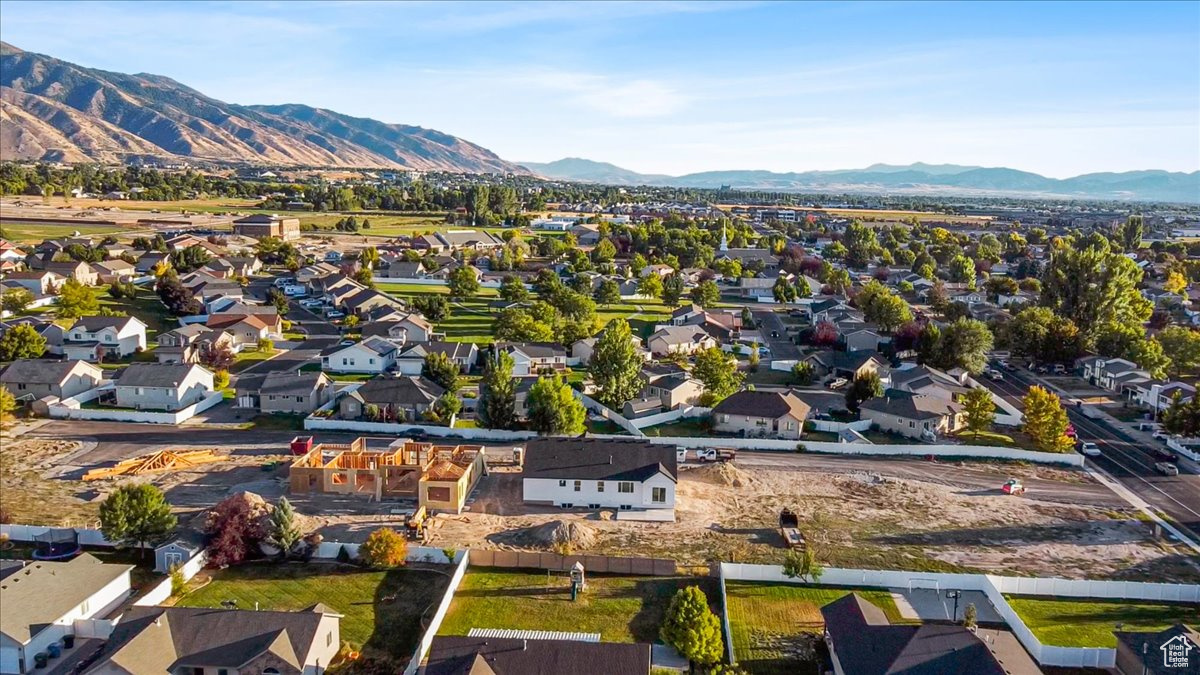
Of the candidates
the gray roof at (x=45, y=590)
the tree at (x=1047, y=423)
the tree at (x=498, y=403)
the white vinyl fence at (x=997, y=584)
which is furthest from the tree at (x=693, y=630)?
the tree at (x=1047, y=423)

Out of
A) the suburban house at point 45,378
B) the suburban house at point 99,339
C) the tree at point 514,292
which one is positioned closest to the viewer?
the suburban house at point 45,378

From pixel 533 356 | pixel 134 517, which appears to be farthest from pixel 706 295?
pixel 134 517

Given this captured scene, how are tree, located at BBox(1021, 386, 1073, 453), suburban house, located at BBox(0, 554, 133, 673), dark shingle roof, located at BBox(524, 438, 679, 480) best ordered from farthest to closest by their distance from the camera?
tree, located at BBox(1021, 386, 1073, 453), dark shingle roof, located at BBox(524, 438, 679, 480), suburban house, located at BBox(0, 554, 133, 673)

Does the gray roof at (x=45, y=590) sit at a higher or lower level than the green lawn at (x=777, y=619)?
higher

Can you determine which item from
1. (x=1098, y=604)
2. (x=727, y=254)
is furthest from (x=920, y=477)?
(x=727, y=254)

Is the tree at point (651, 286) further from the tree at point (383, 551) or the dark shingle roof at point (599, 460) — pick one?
the tree at point (383, 551)

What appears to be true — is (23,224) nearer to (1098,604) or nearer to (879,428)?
(879,428)

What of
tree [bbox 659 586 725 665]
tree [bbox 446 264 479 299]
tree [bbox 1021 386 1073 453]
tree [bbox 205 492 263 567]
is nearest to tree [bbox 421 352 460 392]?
tree [bbox 205 492 263 567]

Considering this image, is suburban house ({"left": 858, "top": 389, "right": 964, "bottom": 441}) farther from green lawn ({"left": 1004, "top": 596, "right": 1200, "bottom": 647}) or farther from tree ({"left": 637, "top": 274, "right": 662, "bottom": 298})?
tree ({"left": 637, "top": 274, "right": 662, "bottom": 298})
